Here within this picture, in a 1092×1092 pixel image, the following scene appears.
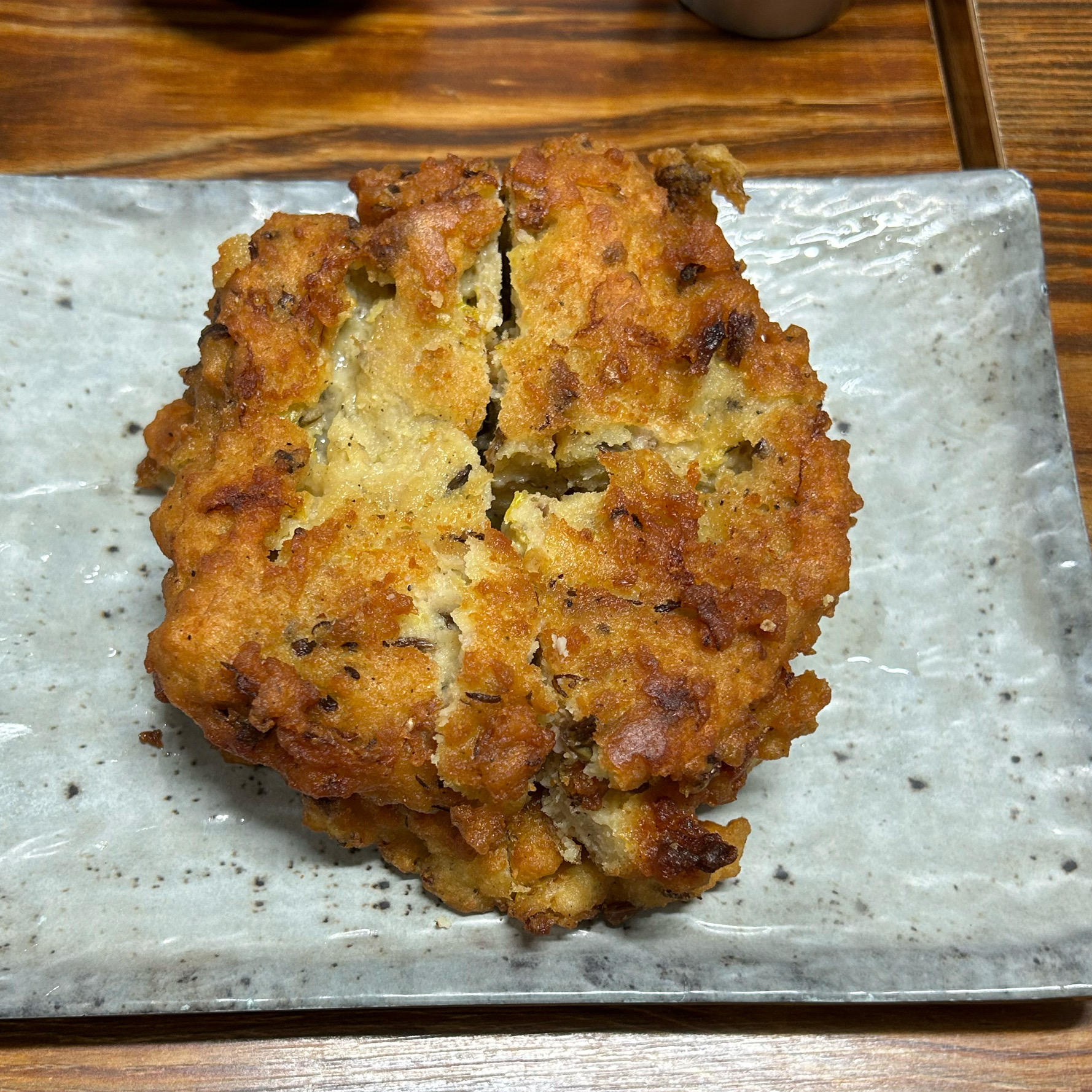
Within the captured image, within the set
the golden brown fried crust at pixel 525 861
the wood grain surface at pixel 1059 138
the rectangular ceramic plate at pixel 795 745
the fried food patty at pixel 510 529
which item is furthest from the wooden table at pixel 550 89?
the golden brown fried crust at pixel 525 861

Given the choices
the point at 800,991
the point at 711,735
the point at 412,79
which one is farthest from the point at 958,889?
the point at 412,79

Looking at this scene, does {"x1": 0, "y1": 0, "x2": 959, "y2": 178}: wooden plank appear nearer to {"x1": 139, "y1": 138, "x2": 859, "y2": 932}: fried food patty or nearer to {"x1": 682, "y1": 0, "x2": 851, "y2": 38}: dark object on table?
{"x1": 682, "y1": 0, "x2": 851, "y2": 38}: dark object on table

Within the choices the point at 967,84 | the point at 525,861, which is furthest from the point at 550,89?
the point at 525,861

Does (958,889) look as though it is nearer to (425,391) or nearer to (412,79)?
(425,391)

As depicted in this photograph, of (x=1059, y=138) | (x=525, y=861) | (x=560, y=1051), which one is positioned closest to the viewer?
(x=525, y=861)

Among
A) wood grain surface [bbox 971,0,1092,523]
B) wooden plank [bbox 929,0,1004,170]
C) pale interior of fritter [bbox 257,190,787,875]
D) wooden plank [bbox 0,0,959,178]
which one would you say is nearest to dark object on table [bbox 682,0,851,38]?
wooden plank [bbox 0,0,959,178]

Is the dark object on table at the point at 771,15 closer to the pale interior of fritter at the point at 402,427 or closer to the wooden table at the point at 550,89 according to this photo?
the wooden table at the point at 550,89

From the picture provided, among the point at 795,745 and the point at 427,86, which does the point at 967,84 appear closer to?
the point at 427,86
